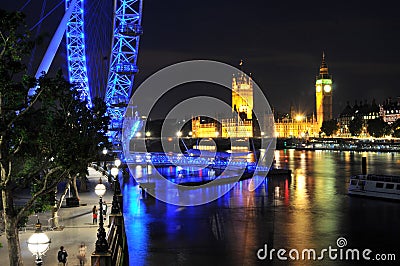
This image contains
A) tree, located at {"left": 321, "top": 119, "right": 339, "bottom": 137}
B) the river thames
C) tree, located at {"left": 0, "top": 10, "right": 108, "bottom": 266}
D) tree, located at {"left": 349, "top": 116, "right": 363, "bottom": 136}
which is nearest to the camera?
tree, located at {"left": 0, "top": 10, "right": 108, "bottom": 266}

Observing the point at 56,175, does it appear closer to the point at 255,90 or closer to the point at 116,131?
the point at 116,131

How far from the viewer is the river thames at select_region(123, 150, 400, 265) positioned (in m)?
16.2

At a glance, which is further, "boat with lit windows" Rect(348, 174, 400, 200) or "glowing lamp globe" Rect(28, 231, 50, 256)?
"boat with lit windows" Rect(348, 174, 400, 200)

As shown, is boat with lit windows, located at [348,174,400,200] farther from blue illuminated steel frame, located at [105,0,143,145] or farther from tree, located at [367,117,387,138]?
tree, located at [367,117,387,138]

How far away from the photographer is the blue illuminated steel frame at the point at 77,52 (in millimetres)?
43025

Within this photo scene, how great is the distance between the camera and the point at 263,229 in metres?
20.1

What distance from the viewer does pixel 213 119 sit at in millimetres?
144500

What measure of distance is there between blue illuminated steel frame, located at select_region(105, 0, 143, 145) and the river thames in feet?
44.3

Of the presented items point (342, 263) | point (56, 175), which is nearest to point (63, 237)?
point (56, 175)

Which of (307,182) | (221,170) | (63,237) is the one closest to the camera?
(63,237)

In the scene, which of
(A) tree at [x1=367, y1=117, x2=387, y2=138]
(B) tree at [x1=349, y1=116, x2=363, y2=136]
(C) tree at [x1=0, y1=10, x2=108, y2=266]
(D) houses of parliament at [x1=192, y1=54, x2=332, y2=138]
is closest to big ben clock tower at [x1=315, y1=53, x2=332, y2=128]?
(D) houses of parliament at [x1=192, y1=54, x2=332, y2=138]

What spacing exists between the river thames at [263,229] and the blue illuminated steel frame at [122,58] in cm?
1351

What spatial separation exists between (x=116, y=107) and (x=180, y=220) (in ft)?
73.0
